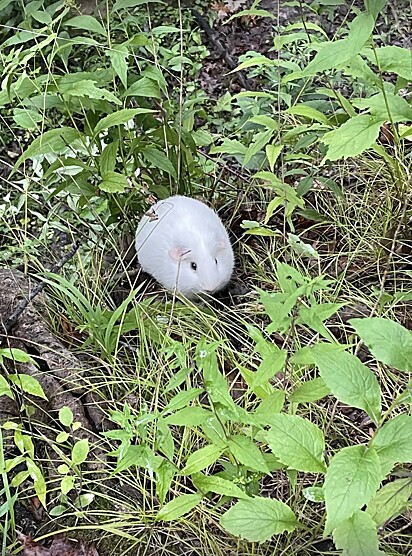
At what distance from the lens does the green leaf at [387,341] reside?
114cm

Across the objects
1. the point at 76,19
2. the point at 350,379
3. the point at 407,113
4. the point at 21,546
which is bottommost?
the point at 21,546

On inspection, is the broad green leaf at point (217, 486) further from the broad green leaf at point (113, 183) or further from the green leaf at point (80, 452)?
the broad green leaf at point (113, 183)

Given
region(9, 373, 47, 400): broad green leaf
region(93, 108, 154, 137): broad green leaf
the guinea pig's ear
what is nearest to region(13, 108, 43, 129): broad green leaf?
region(93, 108, 154, 137): broad green leaf

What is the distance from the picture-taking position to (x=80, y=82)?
1.91 meters

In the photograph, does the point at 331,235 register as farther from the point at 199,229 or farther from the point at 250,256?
the point at 199,229

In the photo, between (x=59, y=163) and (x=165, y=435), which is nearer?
(x=165, y=435)

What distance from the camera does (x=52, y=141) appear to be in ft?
6.64

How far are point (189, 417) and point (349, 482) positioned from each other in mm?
398

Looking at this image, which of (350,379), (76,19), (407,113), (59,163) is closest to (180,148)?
(59,163)

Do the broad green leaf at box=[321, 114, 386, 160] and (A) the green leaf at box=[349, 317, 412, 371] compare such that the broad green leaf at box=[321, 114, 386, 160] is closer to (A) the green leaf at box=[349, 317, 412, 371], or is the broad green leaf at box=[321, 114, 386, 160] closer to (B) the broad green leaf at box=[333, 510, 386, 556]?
(A) the green leaf at box=[349, 317, 412, 371]

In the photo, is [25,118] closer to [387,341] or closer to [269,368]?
[269,368]

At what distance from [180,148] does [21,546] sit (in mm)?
1419

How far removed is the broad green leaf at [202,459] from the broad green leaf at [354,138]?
63cm

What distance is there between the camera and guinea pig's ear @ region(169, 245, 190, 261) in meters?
2.46
